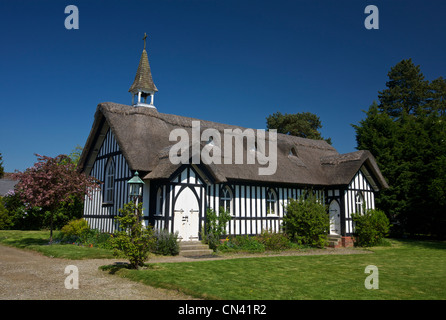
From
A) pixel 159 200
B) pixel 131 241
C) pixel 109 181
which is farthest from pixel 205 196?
pixel 131 241

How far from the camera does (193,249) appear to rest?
50.0 ft

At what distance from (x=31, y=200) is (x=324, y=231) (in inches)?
576

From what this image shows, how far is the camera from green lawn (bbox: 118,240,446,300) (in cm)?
761

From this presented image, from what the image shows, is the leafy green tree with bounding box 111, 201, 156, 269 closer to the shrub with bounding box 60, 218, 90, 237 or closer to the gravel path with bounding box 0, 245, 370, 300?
the gravel path with bounding box 0, 245, 370, 300

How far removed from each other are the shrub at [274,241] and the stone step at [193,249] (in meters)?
3.39

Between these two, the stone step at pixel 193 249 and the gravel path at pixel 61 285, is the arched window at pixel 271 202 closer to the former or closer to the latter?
the stone step at pixel 193 249

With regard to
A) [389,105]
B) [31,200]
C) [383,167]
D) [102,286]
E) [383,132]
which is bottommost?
[102,286]

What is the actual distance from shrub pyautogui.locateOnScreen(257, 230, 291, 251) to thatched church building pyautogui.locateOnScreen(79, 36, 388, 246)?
979 millimetres

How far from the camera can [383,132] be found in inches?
1153

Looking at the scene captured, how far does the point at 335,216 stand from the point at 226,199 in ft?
24.2

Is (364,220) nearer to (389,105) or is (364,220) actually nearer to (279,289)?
(279,289)

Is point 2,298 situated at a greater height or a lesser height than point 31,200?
lesser

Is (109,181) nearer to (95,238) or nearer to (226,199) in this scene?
(95,238)

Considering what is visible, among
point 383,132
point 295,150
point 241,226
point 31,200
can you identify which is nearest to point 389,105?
point 383,132
